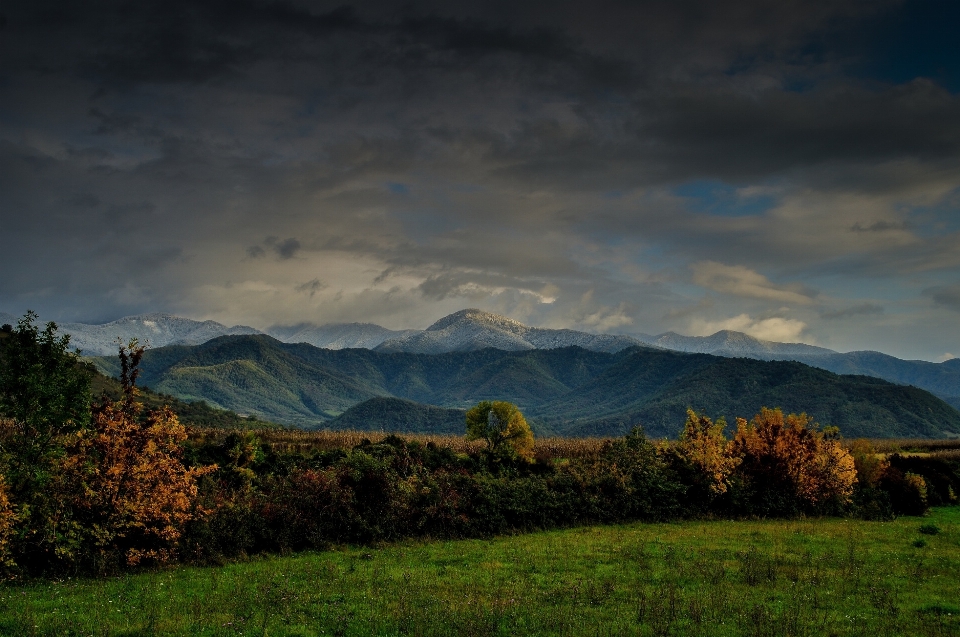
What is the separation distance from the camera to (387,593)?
21.9m

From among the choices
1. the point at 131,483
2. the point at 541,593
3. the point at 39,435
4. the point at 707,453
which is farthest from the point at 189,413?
the point at 541,593

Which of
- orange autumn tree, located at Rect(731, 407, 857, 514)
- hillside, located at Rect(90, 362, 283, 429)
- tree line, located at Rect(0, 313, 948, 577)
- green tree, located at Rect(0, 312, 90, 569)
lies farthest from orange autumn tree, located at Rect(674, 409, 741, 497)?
hillside, located at Rect(90, 362, 283, 429)

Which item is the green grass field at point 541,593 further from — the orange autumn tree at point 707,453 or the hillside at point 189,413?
the hillside at point 189,413

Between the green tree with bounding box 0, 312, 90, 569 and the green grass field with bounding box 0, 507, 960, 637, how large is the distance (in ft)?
8.34

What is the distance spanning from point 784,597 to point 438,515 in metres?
20.6

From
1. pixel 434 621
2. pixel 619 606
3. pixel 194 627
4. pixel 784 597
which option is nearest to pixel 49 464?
pixel 194 627

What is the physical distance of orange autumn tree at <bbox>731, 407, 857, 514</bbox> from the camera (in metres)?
46.2

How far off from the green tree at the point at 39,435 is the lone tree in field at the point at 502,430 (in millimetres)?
36532

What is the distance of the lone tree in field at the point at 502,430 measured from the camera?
5816cm

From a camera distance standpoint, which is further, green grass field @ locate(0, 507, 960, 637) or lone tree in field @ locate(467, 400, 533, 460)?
lone tree in field @ locate(467, 400, 533, 460)

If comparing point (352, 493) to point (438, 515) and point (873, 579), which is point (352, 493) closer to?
point (438, 515)

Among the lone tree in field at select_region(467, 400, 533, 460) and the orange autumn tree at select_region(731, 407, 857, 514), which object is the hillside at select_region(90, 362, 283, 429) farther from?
the orange autumn tree at select_region(731, 407, 857, 514)

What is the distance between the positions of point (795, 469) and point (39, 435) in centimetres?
4964

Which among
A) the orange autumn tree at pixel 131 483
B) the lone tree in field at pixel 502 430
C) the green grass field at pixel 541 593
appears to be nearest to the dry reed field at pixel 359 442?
the lone tree in field at pixel 502 430
